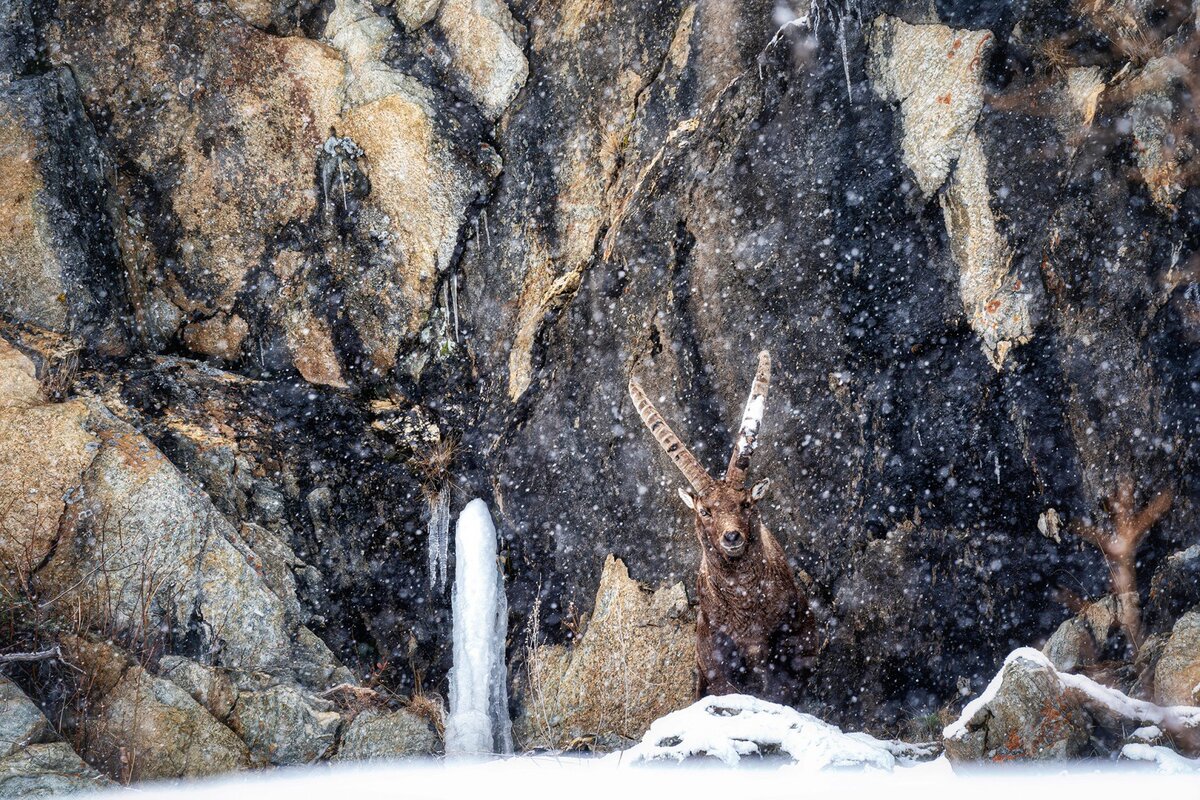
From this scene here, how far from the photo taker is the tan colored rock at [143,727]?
4969 millimetres

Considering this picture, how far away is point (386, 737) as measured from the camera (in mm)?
5766

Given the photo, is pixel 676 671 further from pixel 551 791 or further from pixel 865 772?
pixel 865 772

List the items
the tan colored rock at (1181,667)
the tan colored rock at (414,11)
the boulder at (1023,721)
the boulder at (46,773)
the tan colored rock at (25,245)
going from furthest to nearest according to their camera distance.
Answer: the tan colored rock at (414,11)
the tan colored rock at (25,245)
the boulder at (46,773)
the tan colored rock at (1181,667)
the boulder at (1023,721)

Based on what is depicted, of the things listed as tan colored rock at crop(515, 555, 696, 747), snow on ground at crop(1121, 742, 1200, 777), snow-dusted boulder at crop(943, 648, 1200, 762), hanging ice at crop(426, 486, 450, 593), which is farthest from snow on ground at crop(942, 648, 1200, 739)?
hanging ice at crop(426, 486, 450, 593)

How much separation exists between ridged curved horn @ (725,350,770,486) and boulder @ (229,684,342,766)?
2.96 meters

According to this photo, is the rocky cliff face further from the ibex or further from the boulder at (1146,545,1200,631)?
the ibex

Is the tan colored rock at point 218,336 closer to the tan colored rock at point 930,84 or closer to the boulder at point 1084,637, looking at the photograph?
the tan colored rock at point 930,84

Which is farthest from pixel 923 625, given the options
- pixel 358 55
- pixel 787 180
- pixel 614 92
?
pixel 358 55

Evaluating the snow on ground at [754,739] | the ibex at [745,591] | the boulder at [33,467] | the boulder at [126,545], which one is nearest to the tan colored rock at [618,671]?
the ibex at [745,591]

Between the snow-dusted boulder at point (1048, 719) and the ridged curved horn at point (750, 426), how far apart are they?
73.1 inches

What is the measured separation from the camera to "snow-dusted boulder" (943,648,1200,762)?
12.5 ft

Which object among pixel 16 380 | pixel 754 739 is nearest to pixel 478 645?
pixel 754 739

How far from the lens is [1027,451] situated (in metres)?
5.10

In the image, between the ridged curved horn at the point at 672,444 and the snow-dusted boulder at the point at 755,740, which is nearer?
the snow-dusted boulder at the point at 755,740
